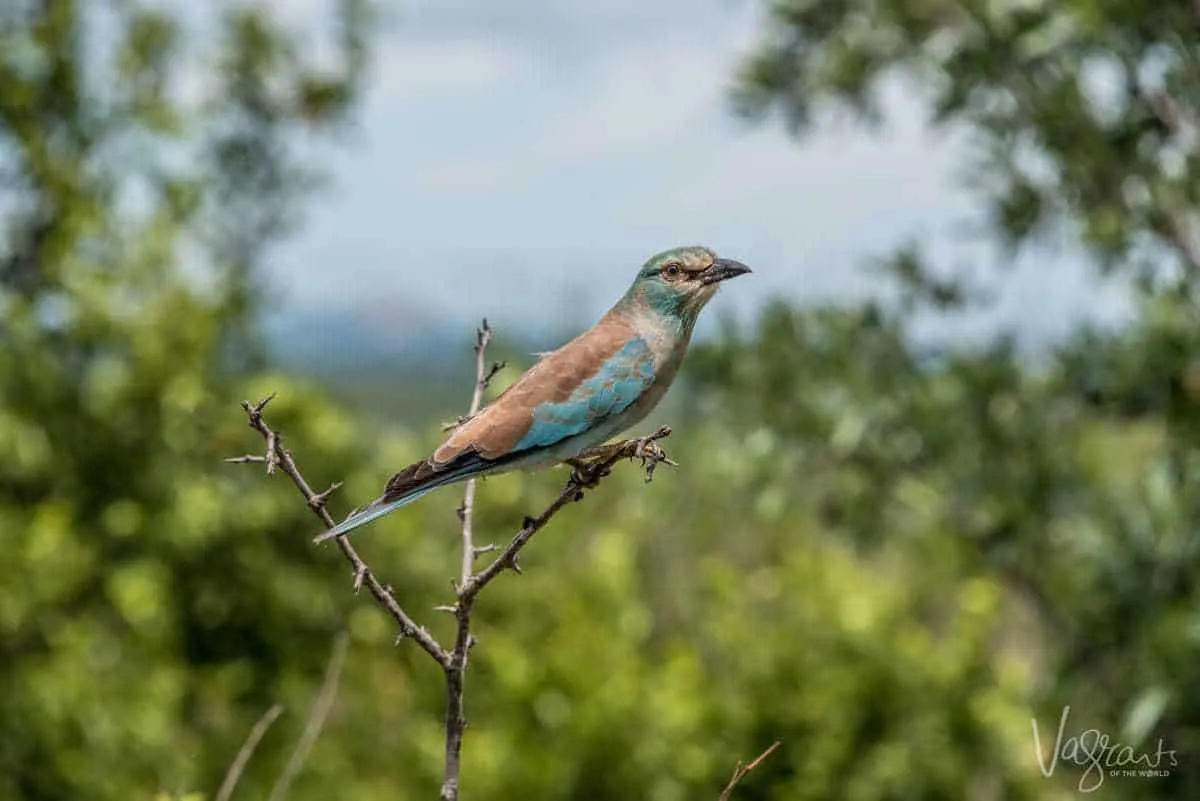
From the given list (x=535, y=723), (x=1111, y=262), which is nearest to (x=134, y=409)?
(x=535, y=723)

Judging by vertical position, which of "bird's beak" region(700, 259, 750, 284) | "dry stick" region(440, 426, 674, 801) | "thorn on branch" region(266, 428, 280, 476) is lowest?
"dry stick" region(440, 426, 674, 801)

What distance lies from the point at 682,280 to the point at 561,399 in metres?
0.52

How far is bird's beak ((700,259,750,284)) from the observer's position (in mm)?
3695

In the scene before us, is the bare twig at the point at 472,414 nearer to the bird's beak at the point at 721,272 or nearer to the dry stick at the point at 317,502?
the dry stick at the point at 317,502

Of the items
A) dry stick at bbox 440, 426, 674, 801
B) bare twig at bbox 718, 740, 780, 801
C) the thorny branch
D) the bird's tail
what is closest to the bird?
the bird's tail

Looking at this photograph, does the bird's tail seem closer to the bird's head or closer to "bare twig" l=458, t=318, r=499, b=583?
"bare twig" l=458, t=318, r=499, b=583

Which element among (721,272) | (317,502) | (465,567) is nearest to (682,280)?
(721,272)

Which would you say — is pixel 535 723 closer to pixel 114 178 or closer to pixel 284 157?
pixel 114 178

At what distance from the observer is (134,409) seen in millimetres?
9656

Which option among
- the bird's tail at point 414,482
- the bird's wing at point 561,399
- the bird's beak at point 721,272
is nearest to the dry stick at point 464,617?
the bird's tail at point 414,482

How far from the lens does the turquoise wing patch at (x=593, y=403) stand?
3246mm

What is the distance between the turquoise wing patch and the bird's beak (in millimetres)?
387

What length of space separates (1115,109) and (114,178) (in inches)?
248

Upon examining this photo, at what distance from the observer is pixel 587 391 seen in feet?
10.9
